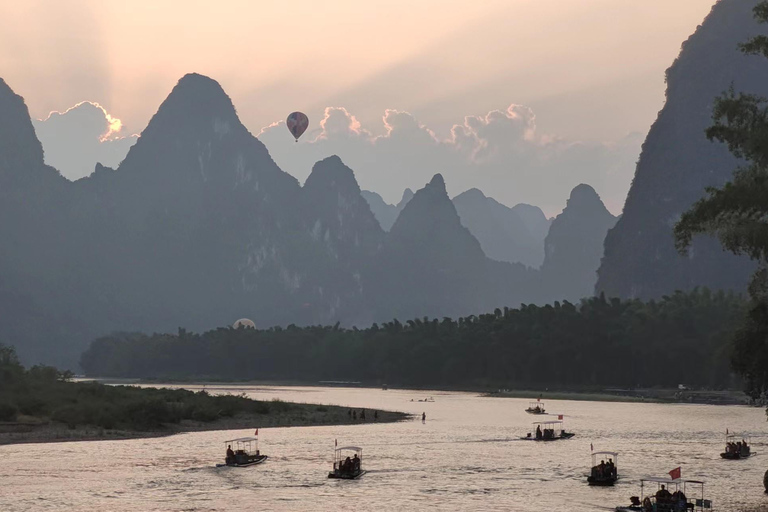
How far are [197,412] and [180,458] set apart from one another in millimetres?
31474

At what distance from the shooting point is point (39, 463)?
6488cm

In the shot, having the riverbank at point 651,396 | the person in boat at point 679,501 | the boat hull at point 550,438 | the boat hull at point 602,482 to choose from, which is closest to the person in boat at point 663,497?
the person in boat at point 679,501

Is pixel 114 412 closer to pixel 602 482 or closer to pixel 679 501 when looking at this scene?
pixel 602 482

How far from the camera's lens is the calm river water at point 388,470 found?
175 feet

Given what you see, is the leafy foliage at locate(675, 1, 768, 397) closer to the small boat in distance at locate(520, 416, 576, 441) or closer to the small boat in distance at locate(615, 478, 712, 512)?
the small boat in distance at locate(615, 478, 712, 512)

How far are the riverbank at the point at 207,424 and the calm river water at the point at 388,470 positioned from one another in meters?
3.54

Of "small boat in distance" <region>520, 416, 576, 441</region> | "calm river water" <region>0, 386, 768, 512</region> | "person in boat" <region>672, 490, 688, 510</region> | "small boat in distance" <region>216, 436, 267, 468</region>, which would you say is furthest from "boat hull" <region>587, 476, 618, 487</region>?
"small boat in distance" <region>520, 416, 576, 441</region>

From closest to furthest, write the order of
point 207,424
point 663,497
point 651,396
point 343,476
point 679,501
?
point 679,501, point 663,497, point 343,476, point 207,424, point 651,396

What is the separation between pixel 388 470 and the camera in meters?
66.6

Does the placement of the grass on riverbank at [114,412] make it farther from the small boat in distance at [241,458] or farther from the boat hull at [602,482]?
the boat hull at [602,482]

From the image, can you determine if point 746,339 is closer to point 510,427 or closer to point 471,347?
point 510,427

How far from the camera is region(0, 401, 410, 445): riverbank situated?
3214 inches

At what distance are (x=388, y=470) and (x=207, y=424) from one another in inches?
1452

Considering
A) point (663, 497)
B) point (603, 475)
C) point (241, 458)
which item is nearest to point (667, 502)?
point (663, 497)
